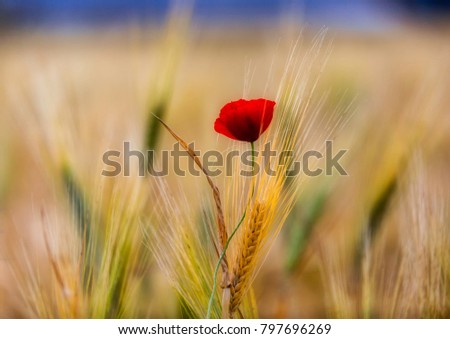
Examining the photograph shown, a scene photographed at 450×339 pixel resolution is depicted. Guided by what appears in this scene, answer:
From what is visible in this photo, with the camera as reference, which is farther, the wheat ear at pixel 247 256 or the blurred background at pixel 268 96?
the blurred background at pixel 268 96

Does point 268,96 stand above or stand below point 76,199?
above

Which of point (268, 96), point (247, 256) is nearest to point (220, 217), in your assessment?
point (247, 256)

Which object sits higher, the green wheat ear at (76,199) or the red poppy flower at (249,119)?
the red poppy flower at (249,119)

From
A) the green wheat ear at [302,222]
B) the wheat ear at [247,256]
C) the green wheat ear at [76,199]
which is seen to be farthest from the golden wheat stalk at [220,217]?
the green wheat ear at [76,199]

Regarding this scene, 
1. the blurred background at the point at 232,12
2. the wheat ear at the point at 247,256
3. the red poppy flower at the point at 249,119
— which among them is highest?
the blurred background at the point at 232,12

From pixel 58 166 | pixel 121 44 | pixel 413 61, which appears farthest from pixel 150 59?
pixel 413 61

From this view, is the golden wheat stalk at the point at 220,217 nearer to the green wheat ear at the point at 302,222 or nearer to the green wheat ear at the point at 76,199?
the green wheat ear at the point at 302,222

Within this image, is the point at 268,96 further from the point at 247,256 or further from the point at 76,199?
the point at 76,199
